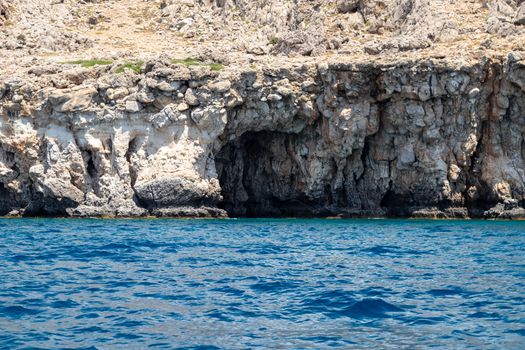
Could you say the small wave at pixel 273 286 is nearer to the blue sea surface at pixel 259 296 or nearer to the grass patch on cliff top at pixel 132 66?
the blue sea surface at pixel 259 296

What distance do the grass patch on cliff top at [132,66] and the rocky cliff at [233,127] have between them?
641 millimetres

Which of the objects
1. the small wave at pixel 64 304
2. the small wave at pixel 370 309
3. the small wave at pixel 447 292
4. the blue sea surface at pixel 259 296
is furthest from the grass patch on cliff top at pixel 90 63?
the small wave at pixel 370 309

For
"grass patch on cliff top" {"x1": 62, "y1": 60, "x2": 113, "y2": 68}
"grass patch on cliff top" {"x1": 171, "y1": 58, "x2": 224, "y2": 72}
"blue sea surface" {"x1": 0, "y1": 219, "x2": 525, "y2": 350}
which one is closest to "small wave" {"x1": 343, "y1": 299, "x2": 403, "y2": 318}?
"blue sea surface" {"x1": 0, "y1": 219, "x2": 525, "y2": 350}

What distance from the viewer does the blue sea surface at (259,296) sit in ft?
41.6

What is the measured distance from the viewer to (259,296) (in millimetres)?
16422

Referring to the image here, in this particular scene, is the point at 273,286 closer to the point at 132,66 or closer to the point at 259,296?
the point at 259,296

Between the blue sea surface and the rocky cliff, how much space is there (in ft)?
82.3

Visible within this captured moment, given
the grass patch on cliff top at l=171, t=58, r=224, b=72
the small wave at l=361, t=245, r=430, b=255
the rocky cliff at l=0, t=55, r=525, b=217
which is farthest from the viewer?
the grass patch on cliff top at l=171, t=58, r=224, b=72

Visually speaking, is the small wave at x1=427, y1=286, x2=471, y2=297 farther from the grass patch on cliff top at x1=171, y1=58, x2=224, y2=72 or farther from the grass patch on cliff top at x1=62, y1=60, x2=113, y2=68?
the grass patch on cliff top at x1=62, y1=60, x2=113, y2=68

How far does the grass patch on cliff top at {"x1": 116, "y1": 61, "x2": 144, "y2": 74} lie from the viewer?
55059 mm

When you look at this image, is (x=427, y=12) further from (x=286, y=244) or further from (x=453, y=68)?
(x=286, y=244)

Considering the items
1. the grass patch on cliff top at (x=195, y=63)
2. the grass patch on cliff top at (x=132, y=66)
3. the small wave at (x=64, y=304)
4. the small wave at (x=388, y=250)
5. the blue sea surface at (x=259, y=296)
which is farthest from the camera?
the grass patch on cliff top at (x=195, y=63)

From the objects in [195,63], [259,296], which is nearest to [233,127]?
[195,63]

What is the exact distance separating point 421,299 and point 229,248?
12400mm
